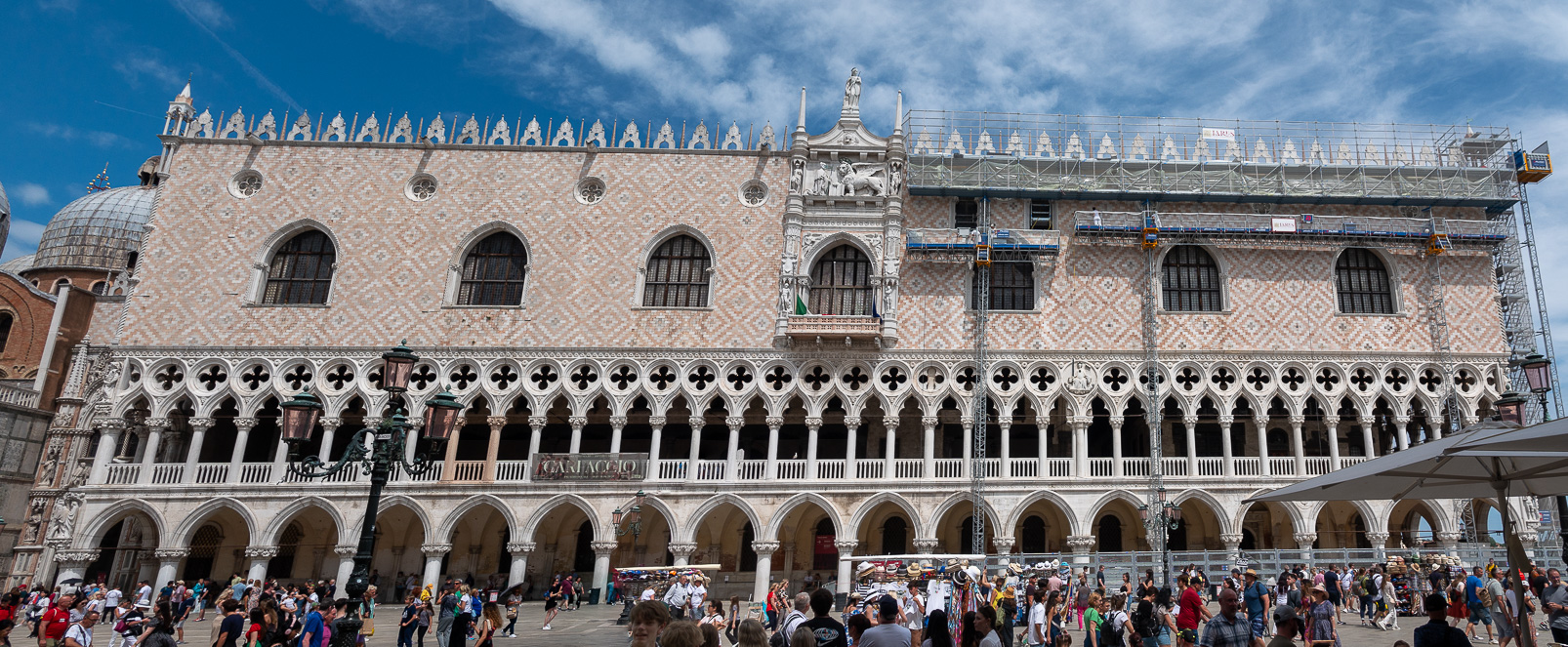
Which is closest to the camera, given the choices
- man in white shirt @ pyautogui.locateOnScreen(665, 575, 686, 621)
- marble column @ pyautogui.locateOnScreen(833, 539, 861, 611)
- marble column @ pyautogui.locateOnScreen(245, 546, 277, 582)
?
man in white shirt @ pyautogui.locateOnScreen(665, 575, 686, 621)

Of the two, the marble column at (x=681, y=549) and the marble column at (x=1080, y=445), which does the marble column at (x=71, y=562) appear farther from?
the marble column at (x=1080, y=445)

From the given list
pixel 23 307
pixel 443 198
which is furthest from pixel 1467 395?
pixel 23 307

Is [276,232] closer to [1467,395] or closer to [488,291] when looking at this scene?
[488,291]

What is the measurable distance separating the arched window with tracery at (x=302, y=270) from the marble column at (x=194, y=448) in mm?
3752

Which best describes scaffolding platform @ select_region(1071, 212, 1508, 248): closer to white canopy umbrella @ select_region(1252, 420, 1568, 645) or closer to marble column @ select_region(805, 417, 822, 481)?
marble column @ select_region(805, 417, 822, 481)

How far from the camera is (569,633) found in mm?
17922

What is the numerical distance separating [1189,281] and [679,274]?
14557 mm

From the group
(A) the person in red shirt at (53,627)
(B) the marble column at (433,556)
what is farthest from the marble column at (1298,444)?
(A) the person in red shirt at (53,627)

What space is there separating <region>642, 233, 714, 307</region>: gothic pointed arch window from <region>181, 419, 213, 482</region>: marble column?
12.2m

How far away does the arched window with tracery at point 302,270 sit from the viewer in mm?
27219

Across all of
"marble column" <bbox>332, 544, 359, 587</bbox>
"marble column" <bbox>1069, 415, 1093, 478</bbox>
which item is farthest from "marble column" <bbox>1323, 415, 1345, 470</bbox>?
"marble column" <bbox>332, 544, 359, 587</bbox>

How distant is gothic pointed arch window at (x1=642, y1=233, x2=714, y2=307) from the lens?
1059 inches

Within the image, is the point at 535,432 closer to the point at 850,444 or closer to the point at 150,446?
the point at 850,444

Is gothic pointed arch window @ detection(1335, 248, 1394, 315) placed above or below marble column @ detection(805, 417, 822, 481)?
above
